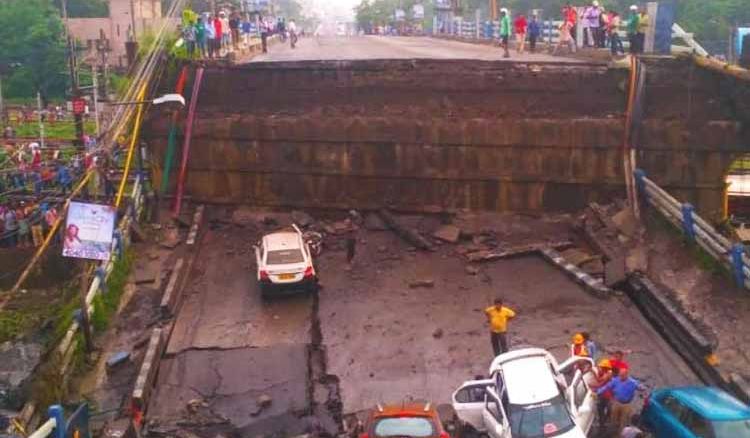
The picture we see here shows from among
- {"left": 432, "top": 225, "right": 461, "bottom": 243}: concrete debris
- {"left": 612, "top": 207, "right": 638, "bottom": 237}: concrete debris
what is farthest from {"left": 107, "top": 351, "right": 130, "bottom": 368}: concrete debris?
{"left": 612, "top": 207, "right": 638, "bottom": 237}: concrete debris

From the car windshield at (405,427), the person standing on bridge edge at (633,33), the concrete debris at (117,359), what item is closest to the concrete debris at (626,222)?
the person standing on bridge edge at (633,33)

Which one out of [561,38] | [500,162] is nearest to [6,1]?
[561,38]

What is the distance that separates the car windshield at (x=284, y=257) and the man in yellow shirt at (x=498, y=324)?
5.66m

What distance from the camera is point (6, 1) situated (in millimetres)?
77250

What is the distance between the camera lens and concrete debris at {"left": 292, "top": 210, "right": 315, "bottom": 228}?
2577 centimetres

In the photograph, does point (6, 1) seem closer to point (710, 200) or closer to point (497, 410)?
point (710, 200)

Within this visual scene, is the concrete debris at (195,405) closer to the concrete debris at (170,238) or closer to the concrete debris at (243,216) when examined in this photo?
the concrete debris at (170,238)

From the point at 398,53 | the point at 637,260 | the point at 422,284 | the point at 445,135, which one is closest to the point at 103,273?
the point at 422,284

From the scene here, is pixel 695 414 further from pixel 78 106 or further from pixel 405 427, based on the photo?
pixel 78 106

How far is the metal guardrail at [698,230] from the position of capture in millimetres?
19125

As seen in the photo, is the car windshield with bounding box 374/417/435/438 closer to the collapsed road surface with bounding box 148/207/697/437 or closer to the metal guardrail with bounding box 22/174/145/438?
the collapsed road surface with bounding box 148/207/697/437

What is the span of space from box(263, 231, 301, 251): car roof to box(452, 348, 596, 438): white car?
7681 millimetres

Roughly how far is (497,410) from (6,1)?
243 feet

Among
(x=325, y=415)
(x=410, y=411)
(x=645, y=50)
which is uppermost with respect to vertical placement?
(x=645, y=50)
